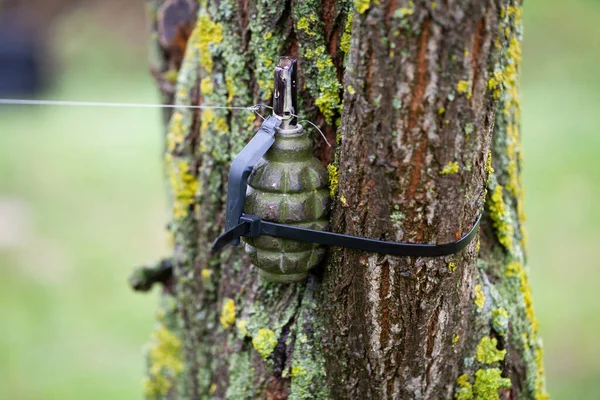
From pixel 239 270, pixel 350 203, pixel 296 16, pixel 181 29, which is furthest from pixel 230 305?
pixel 181 29

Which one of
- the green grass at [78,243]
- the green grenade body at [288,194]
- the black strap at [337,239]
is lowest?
the green grass at [78,243]

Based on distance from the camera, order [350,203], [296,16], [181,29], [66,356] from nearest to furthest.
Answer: [350,203], [296,16], [181,29], [66,356]

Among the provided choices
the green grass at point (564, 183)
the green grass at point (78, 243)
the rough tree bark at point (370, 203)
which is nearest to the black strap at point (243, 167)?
the rough tree bark at point (370, 203)

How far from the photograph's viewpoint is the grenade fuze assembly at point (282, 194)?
1.33 m

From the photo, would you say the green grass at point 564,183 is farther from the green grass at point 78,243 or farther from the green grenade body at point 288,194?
the green grenade body at point 288,194

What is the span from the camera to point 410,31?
1109mm

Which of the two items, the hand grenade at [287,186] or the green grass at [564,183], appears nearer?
the hand grenade at [287,186]

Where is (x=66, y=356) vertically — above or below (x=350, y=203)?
below

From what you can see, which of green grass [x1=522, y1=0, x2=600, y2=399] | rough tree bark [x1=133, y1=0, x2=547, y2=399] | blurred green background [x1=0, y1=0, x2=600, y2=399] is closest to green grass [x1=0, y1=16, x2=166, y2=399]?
blurred green background [x1=0, y1=0, x2=600, y2=399]

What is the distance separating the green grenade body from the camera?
136cm

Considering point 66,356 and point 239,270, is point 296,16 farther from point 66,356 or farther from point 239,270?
point 66,356

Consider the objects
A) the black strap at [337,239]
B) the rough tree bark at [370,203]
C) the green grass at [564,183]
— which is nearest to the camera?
the rough tree bark at [370,203]

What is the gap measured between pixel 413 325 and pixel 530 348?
532 millimetres

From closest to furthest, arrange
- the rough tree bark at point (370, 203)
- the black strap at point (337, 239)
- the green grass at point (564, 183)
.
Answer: the rough tree bark at point (370, 203) < the black strap at point (337, 239) < the green grass at point (564, 183)
